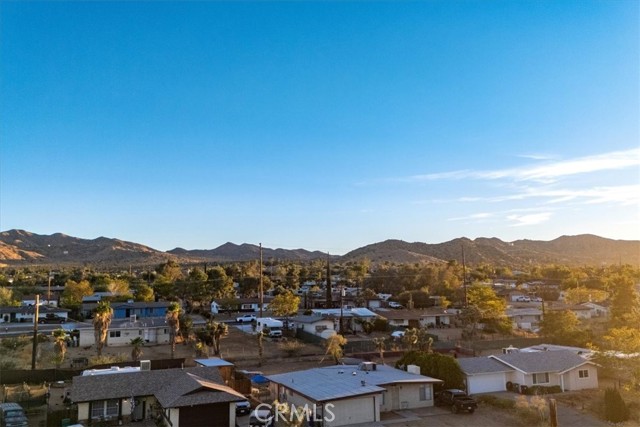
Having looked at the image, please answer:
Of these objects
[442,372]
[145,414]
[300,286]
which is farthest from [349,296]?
[145,414]

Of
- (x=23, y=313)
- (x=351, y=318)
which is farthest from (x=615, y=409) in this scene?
(x=23, y=313)

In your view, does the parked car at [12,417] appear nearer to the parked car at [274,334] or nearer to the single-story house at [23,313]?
the parked car at [274,334]

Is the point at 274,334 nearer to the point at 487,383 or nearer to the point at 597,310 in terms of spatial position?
the point at 487,383

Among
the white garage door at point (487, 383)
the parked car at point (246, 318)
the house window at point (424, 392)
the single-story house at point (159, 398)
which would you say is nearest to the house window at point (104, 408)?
the single-story house at point (159, 398)

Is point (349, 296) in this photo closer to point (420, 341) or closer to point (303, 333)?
point (303, 333)

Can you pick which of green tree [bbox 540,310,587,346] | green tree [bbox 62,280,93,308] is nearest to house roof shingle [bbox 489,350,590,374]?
green tree [bbox 540,310,587,346]

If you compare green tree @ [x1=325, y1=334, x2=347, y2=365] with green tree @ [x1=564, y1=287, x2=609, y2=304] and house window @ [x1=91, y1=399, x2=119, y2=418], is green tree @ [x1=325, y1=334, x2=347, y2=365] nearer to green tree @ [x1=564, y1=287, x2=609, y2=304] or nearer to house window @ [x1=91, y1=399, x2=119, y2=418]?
house window @ [x1=91, y1=399, x2=119, y2=418]
